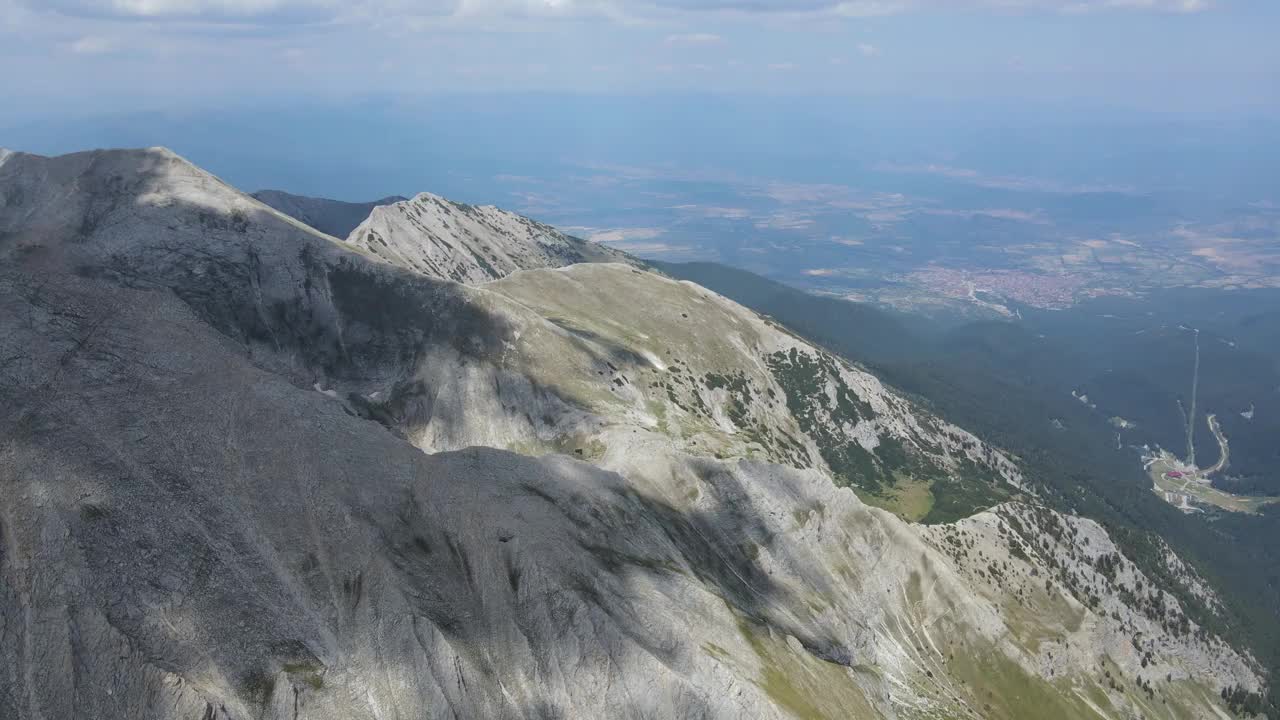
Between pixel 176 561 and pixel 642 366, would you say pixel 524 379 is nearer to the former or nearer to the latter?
pixel 642 366

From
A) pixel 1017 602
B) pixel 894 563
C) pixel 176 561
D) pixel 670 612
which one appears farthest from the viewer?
pixel 1017 602

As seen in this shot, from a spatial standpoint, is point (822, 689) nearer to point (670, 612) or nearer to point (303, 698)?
→ point (670, 612)

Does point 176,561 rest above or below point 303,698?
above

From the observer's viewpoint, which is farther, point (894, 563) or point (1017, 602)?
point (1017, 602)

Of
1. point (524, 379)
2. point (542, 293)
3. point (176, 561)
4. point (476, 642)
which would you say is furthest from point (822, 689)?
point (542, 293)

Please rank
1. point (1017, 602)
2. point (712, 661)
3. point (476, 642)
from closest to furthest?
point (476, 642) → point (712, 661) → point (1017, 602)

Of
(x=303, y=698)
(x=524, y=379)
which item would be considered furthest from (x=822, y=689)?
(x=524, y=379)

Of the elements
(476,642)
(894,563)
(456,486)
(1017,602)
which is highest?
(456,486)
